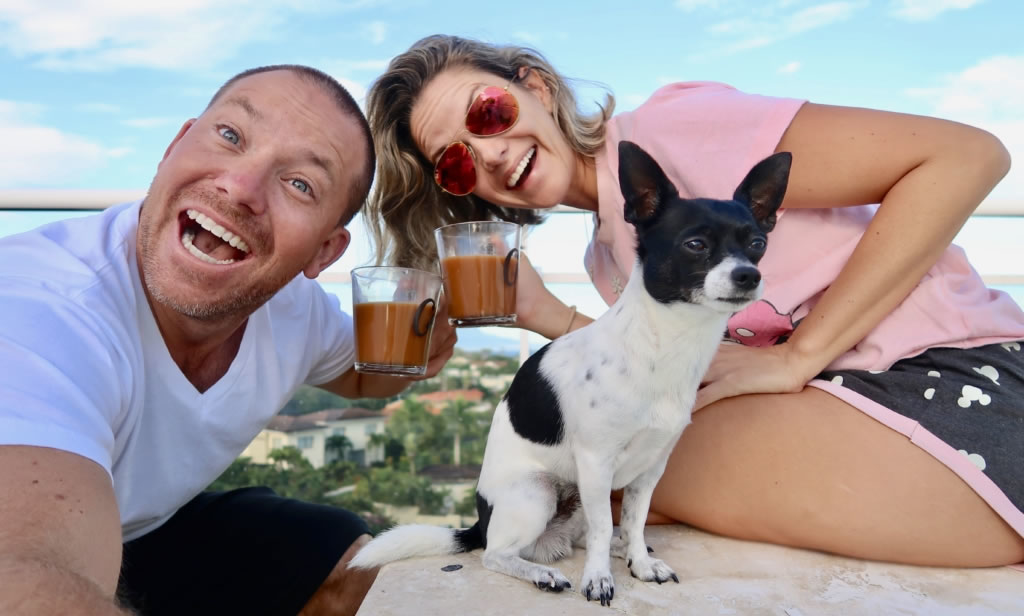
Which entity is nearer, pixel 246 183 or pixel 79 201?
pixel 246 183

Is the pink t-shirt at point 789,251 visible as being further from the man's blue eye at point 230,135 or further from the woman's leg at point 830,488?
the man's blue eye at point 230,135

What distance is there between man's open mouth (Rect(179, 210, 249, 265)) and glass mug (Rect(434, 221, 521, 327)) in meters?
0.52

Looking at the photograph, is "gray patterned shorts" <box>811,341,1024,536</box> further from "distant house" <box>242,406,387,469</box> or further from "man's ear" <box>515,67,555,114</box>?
"distant house" <box>242,406,387,469</box>

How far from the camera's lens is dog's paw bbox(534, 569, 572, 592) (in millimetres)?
1448

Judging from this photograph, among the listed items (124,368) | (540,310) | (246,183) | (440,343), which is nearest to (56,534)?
(124,368)

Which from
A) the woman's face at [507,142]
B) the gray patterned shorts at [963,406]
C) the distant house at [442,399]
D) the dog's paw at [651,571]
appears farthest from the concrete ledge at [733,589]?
the distant house at [442,399]

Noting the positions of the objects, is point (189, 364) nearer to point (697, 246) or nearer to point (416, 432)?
point (697, 246)

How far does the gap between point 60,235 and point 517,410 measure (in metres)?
1.03

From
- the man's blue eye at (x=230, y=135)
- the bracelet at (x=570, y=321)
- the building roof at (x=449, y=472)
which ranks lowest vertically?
the building roof at (x=449, y=472)

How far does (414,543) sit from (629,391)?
1.98ft

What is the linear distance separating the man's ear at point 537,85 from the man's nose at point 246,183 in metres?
0.84

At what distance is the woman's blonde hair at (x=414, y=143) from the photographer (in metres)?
2.12

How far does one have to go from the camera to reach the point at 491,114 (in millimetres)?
1968

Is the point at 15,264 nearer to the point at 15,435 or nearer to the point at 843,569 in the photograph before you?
the point at 15,435
